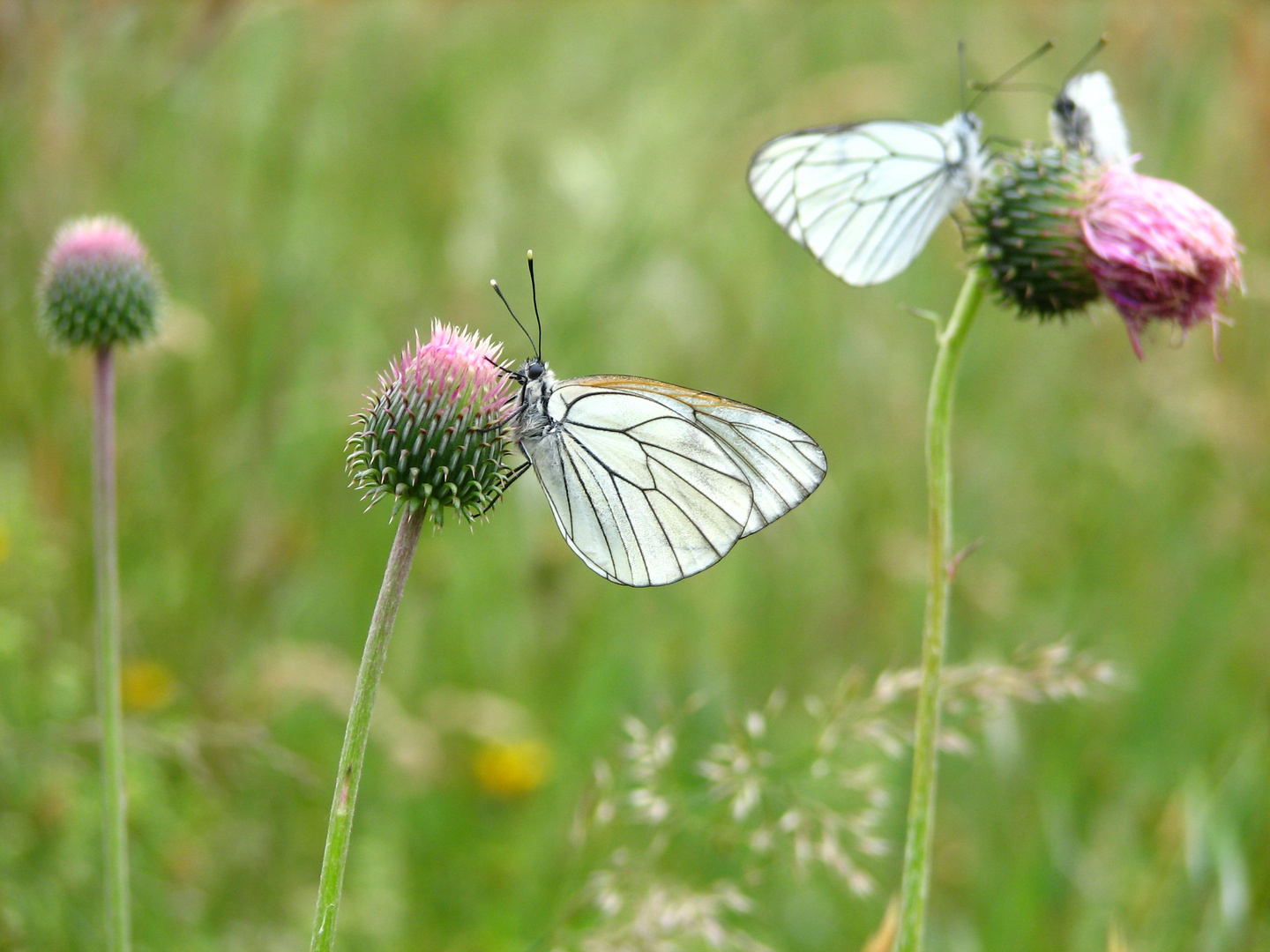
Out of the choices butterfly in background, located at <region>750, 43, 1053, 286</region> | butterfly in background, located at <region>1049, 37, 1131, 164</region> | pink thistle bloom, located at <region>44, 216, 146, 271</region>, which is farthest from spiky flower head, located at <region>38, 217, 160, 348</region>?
butterfly in background, located at <region>1049, 37, 1131, 164</region>

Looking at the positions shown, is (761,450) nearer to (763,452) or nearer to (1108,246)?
(763,452)

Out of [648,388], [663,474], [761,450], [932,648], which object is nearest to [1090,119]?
[761,450]

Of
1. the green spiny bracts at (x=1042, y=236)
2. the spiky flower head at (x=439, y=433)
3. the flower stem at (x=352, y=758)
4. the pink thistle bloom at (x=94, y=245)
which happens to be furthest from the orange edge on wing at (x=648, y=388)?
the pink thistle bloom at (x=94, y=245)

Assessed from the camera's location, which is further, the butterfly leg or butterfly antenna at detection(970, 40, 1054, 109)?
butterfly antenna at detection(970, 40, 1054, 109)

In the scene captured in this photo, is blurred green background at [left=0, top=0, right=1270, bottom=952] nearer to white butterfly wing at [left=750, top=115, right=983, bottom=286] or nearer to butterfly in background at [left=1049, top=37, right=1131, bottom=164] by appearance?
butterfly in background at [left=1049, top=37, right=1131, bottom=164]

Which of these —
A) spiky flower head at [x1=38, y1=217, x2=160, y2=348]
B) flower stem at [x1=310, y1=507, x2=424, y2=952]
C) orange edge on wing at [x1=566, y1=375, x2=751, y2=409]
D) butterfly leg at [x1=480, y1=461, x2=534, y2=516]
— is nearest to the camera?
flower stem at [x1=310, y1=507, x2=424, y2=952]

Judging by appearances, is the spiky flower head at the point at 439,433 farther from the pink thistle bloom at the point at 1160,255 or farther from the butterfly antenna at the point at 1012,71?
the butterfly antenna at the point at 1012,71
